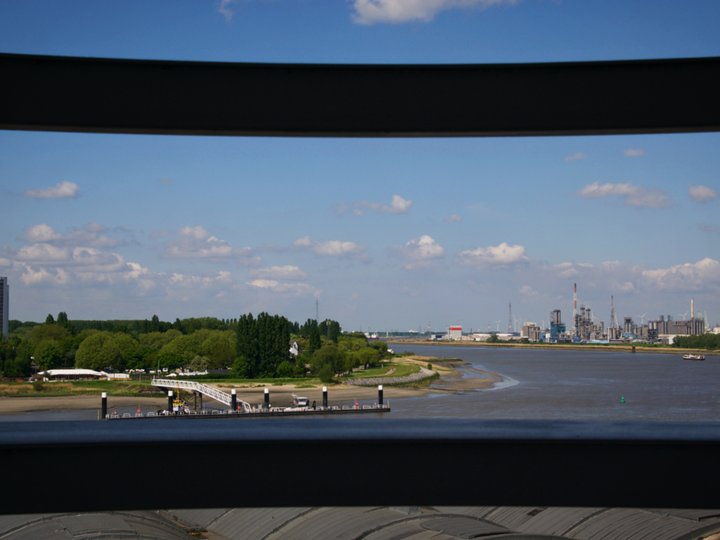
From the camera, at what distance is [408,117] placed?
2641 mm

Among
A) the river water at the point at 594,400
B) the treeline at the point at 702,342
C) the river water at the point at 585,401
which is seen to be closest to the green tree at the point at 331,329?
the river water at the point at 585,401

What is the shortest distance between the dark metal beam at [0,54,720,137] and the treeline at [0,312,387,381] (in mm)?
7366

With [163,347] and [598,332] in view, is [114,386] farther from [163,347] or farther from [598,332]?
[598,332]

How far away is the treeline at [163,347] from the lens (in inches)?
400

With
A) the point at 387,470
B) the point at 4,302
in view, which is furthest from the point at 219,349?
the point at 387,470

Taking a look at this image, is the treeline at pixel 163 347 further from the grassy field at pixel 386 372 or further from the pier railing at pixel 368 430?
the pier railing at pixel 368 430

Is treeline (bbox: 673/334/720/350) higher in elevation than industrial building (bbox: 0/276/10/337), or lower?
lower

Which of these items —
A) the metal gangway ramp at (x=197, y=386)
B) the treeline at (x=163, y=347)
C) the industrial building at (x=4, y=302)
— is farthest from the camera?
the metal gangway ramp at (x=197, y=386)

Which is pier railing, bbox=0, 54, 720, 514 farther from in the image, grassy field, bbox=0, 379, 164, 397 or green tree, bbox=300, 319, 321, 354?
green tree, bbox=300, 319, 321, 354

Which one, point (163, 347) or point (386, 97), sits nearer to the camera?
point (386, 97)

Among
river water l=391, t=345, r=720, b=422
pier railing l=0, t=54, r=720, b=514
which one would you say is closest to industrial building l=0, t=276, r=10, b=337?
river water l=391, t=345, r=720, b=422

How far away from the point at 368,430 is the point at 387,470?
0.17 metres

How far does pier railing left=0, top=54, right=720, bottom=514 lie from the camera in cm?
249

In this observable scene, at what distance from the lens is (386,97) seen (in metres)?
2.63
